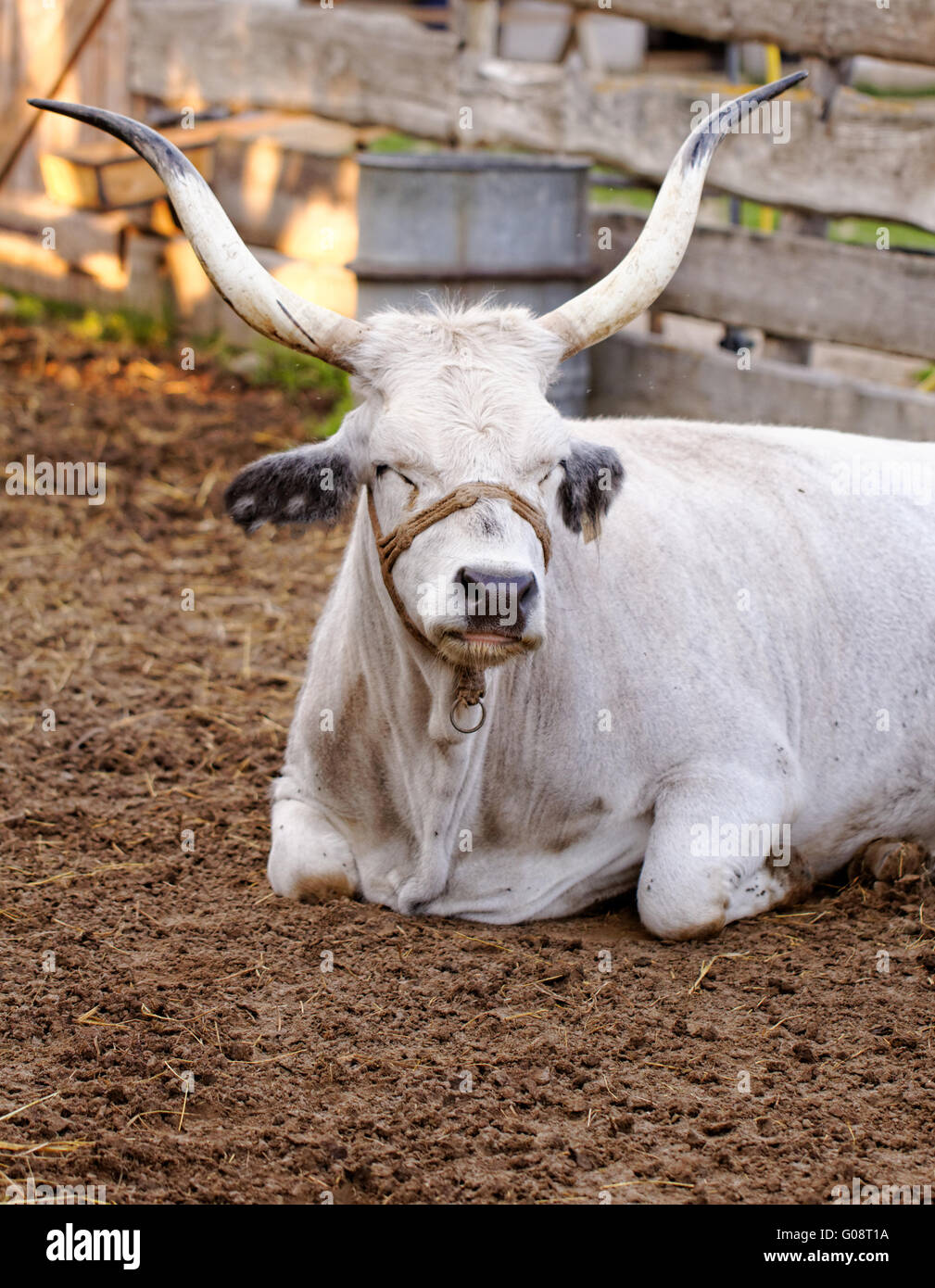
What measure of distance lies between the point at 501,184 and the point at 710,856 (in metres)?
4.54

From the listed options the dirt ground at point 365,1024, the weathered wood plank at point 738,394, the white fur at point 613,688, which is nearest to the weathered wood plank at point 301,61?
the weathered wood plank at point 738,394

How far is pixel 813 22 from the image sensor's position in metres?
6.88

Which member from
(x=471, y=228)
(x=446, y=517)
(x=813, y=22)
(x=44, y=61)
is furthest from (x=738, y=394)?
(x=44, y=61)

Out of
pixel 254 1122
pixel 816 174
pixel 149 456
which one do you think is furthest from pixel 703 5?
pixel 254 1122

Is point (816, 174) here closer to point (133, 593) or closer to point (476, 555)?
point (133, 593)

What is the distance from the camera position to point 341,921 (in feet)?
13.0

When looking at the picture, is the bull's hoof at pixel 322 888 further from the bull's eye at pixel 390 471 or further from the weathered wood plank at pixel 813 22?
the weathered wood plank at pixel 813 22

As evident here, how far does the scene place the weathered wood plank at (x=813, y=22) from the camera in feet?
21.2

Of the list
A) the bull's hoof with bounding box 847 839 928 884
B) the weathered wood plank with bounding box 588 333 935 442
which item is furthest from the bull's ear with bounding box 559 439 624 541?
the weathered wood plank with bounding box 588 333 935 442

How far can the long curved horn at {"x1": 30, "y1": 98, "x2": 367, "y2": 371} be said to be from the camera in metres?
3.56

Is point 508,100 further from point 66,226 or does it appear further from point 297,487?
point 297,487

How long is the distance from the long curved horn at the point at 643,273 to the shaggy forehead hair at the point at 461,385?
8 centimetres
